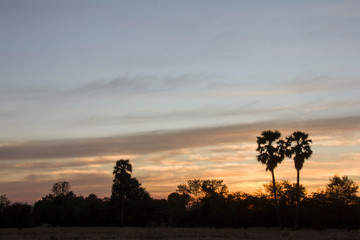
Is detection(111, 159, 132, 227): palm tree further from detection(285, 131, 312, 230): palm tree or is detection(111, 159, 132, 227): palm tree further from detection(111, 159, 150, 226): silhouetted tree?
detection(285, 131, 312, 230): palm tree

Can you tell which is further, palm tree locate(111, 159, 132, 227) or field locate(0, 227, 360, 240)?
palm tree locate(111, 159, 132, 227)

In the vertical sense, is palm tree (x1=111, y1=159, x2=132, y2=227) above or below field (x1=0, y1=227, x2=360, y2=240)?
above

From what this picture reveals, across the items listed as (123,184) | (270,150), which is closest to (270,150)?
(270,150)

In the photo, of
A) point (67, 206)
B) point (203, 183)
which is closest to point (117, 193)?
point (67, 206)

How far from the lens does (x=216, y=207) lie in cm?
7269

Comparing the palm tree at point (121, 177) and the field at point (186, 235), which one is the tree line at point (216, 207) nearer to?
the palm tree at point (121, 177)

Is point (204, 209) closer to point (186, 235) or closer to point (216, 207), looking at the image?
point (216, 207)

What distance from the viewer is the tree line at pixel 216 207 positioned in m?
66.4

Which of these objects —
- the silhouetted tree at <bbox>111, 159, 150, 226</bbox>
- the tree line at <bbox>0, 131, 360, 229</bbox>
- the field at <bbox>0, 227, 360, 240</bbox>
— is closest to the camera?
the field at <bbox>0, 227, 360, 240</bbox>

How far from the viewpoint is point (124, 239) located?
1618 inches

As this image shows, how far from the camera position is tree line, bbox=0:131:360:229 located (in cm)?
6644

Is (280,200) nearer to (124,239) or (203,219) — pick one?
(203,219)

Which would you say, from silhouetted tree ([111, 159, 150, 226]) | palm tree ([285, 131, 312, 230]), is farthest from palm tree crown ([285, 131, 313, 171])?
silhouetted tree ([111, 159, 150, 226])

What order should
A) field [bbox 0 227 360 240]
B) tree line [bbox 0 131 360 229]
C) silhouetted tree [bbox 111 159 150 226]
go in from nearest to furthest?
field [bbox 0 227 360 240]
tree line [bbox 0 131 360 229]
silhouetted tree [bbox 111 159 150 226]
